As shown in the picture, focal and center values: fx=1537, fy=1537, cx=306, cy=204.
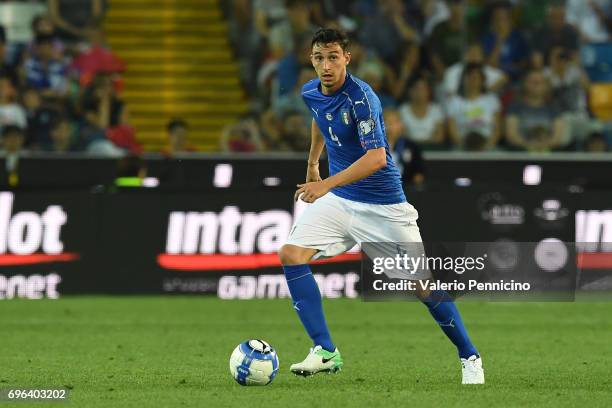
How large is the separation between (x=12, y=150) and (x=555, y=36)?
679cm

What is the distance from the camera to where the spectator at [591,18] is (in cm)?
1930

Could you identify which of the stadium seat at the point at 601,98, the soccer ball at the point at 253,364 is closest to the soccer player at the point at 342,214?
the soccer ball at the point at 253,364

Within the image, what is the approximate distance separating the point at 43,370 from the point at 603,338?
4.66m

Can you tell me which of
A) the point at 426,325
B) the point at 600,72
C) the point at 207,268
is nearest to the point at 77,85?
the point at 207,268

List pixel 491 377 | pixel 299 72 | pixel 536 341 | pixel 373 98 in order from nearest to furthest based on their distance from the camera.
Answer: pixel 373 98
pixel 491 377
pixel 536 341
pixel 299 72

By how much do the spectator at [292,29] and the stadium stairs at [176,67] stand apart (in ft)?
4.97

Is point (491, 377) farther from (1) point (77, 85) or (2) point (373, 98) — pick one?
(1) point (77, 85)

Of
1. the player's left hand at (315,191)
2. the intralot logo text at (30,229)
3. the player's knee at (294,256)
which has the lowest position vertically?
the intralot logo text at (30,229)

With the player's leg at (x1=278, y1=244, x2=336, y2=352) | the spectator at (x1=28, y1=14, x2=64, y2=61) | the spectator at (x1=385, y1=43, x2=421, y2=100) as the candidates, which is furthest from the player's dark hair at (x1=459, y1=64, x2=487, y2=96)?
the player's leg at (x1=278, y1=244, x2=336, y2=352)

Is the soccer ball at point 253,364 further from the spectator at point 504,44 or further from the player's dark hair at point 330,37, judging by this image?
the spectator at point 504,44

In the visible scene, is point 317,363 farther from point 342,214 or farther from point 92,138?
point 92,138

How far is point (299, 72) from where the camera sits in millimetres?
18906

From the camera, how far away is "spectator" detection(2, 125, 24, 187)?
17625 millimetres

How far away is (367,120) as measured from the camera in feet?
28.5
